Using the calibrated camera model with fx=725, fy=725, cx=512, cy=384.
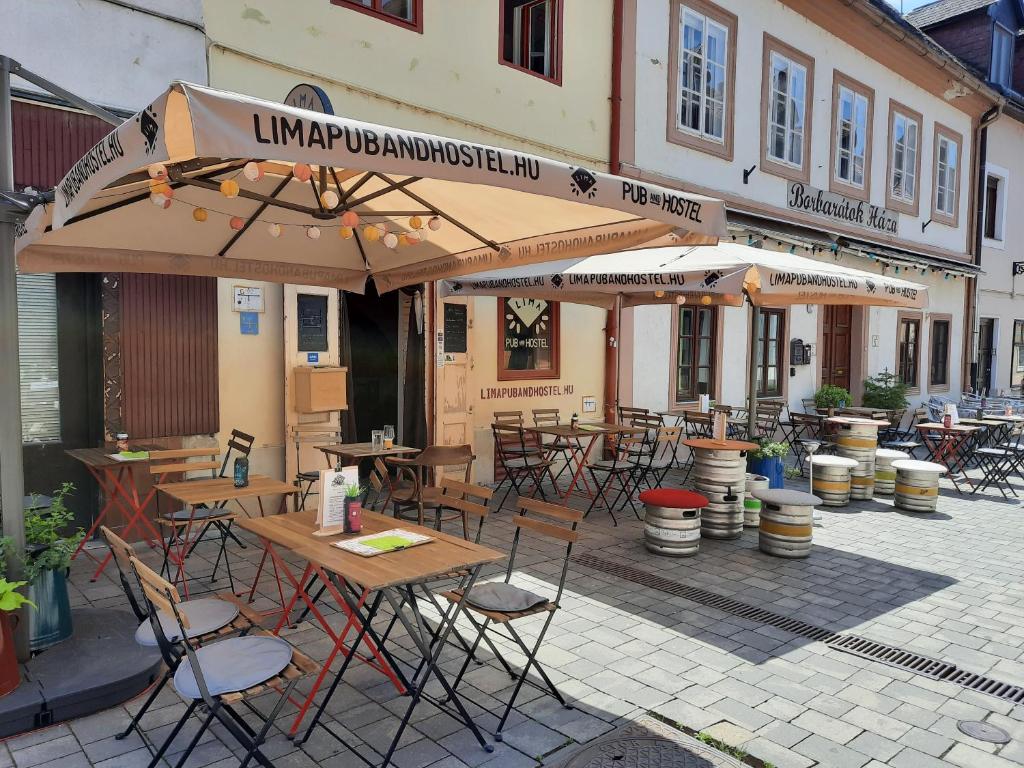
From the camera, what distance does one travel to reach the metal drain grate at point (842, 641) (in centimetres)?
407

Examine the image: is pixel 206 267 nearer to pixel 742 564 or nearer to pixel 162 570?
pixel 162 570

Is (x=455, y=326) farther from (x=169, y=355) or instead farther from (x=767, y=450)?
(x=767, y=450)

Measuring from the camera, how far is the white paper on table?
12.6 feet

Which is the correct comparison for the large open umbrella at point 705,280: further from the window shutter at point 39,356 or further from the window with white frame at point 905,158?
the window with white frame at point 905,158

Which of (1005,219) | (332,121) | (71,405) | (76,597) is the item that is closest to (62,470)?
(71,405)

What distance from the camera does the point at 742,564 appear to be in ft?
20.3

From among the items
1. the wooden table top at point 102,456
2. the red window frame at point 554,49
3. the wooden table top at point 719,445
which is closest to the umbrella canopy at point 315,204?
the wooden table top at point 102,456

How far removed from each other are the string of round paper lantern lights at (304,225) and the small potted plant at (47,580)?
1.93 m

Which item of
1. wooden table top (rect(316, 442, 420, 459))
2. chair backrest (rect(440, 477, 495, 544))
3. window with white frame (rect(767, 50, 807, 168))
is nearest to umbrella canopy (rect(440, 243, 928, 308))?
wooden table top (rect(316, 442, 420, 459))

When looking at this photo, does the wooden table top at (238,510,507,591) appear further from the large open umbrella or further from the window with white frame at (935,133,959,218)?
the window with white frame at (935,133,959,218)

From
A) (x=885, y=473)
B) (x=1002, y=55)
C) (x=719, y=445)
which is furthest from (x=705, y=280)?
(x=1002, y=55)

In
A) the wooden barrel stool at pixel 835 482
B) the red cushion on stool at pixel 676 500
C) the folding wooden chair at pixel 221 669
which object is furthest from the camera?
the wooden barrel stool at pixel 835 482

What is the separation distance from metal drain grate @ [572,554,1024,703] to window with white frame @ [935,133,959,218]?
52.2ft

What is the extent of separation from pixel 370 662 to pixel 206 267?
3095 mm
